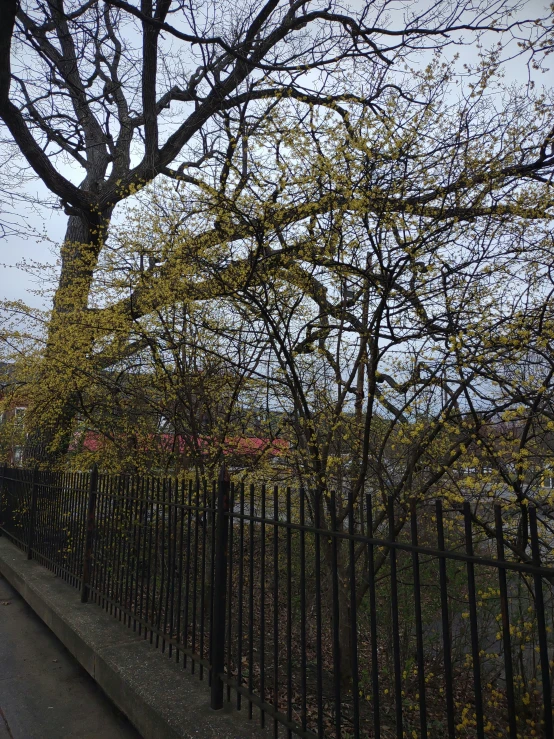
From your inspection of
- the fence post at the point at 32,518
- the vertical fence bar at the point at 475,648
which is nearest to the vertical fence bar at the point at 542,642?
the vertical fence bar at the point at 475,648

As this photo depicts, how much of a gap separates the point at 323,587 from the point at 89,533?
3032 millimetres

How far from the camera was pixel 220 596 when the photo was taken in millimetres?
3006

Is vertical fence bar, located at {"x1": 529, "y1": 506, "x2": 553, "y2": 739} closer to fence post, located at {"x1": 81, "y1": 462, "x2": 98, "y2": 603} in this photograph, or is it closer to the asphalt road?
the asphalt road

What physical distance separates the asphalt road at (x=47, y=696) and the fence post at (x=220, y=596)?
0.76 metres

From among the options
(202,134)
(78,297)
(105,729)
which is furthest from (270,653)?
(202,134)

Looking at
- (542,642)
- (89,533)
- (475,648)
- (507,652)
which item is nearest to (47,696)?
(89,533)

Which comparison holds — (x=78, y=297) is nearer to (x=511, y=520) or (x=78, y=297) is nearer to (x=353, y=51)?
(x=353, y=51)

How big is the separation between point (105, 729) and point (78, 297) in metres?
5.67

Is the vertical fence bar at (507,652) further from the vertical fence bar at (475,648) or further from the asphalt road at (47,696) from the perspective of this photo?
the asphalt road at (47,696)

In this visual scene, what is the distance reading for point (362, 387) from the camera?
18.5ft

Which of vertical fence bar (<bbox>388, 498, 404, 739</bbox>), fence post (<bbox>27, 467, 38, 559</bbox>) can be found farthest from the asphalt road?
fence post (<bbox>27, 467, 38, 559</bbox>)

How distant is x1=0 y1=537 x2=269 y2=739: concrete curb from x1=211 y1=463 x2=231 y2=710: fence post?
0.45ft

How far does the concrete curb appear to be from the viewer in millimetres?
2723

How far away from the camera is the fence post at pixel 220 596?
2.89 meters
